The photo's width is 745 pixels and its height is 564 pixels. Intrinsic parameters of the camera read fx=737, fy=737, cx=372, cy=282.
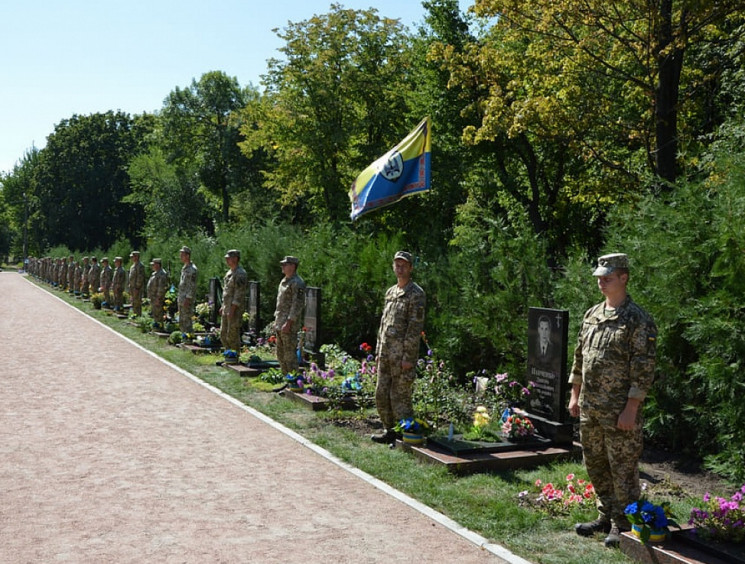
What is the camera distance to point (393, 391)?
885 cm

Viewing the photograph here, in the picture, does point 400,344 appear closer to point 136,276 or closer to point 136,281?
point 136,276

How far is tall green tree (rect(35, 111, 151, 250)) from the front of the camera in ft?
256

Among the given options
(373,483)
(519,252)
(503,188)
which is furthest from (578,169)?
(373,483)

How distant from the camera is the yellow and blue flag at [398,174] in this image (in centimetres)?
1344

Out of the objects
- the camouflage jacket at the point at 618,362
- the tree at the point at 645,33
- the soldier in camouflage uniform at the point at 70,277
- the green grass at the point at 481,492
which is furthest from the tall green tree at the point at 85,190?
the camouflage jacket at the point at 618,362

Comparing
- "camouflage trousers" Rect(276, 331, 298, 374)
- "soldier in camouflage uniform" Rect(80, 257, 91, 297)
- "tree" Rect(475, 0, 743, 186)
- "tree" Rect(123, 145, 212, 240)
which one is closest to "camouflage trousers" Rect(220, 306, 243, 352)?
"camouflage trousers" Rect(276, 331, 298, 374)

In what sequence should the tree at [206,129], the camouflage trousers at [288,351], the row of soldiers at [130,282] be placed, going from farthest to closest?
the tree at [206,129] → the row of soldiers at [130,282] → the camouflage trousers at [288,351]

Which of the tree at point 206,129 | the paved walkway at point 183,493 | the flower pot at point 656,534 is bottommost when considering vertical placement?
the paved walkway at point 183,493

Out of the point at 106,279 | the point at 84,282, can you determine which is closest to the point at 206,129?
the point at 84,282

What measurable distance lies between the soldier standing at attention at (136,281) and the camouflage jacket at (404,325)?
19.0 meters

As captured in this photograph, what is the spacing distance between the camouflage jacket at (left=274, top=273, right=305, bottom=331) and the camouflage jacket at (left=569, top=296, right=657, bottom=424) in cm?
725

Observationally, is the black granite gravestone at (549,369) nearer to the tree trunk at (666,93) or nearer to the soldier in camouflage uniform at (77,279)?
the tree trunk at (666,93)

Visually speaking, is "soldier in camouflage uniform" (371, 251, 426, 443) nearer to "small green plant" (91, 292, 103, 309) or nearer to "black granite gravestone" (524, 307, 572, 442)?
"black granite gravestone" (524, 307, 572, 442)

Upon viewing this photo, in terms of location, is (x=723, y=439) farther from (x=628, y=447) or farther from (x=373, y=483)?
(x=373, y=483)
